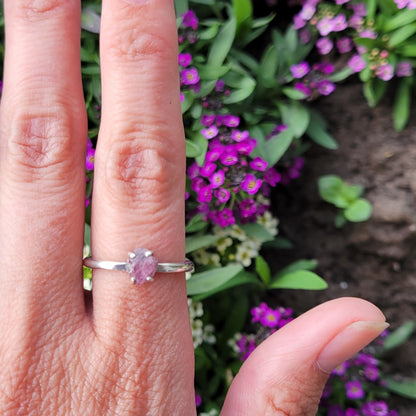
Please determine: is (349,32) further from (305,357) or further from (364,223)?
(305,357)

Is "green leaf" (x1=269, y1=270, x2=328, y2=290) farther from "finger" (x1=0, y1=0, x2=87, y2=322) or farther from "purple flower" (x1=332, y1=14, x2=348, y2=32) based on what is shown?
"purple flower" (x1=332, y1=14, x2=348, y2=32)

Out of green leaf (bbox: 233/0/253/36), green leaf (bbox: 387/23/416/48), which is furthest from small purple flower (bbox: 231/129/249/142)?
→ green leaf (bbox: 387/23/416/48)

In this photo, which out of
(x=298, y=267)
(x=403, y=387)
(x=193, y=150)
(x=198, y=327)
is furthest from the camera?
(x=403, y=387)

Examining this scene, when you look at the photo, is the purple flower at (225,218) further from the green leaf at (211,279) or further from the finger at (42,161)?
the finger at (42,161)

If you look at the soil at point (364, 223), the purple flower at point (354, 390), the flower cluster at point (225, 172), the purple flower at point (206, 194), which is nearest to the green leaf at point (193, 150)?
the flower cluster at point (225, 172)

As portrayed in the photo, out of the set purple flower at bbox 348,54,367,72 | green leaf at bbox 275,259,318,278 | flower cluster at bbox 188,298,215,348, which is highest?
purple flower at bbox 348,54,367,72

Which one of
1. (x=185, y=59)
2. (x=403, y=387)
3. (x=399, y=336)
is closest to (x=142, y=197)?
(x=185, y=59)
